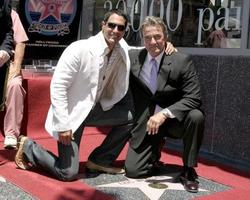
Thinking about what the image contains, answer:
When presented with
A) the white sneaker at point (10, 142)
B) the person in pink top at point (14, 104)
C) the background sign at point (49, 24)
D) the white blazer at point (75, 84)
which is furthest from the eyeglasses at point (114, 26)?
the background sign at point (49, 24)

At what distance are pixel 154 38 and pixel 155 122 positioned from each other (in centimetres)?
66

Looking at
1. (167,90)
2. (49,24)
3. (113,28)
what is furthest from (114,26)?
(49,24)

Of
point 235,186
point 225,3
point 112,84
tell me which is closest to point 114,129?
point 112,84

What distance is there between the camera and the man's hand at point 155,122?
3.69 meters

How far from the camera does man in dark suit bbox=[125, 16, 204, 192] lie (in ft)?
12.2

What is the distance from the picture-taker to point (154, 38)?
12.4 ft

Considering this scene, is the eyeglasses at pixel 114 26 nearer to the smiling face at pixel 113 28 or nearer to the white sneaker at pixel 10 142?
the smiling face at pixel 113 28

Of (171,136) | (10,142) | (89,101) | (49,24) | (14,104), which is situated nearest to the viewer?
(89,101)

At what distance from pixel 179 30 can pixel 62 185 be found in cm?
261

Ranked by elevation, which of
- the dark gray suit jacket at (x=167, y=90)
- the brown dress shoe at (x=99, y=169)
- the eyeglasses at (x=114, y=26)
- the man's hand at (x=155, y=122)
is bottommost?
the brown dress shoe at (x=99, y=169)

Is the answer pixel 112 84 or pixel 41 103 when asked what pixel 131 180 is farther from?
pixel 41 103

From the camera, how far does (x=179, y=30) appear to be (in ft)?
18.2

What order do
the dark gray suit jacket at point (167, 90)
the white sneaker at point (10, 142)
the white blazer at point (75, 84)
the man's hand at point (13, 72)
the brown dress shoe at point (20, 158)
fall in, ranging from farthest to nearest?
the man's hand at point (13, 72) < the white sneaker at point (10, 142) < the brown dress shoe at point (20, 158) < the dark gray suit jacket at point (167, 90) < the white blazer at point (75, 84)

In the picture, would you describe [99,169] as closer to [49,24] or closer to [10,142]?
[10,142]
